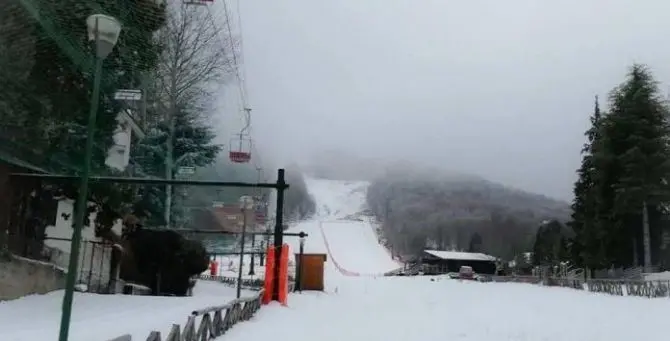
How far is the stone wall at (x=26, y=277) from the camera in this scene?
Answer: 1366 centimetres

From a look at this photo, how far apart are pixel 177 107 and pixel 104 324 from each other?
1917cm

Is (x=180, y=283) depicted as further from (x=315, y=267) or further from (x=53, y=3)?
(x=53, y=3)

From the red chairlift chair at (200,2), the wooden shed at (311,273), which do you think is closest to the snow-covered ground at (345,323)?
the red chairlift chair at (200,2)

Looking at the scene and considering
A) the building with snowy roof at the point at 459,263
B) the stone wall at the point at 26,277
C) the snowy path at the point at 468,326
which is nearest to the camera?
the snowy path at the point at 468,326

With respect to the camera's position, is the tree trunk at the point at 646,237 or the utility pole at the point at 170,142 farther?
the tree trunk at the point at 646,237

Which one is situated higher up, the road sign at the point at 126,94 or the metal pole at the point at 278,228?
the road sign at the point at 126,94

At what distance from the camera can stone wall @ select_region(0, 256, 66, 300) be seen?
44.8 ft

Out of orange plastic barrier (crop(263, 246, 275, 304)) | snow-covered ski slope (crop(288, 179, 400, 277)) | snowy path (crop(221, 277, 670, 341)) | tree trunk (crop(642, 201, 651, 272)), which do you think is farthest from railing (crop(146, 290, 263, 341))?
snow-covered ski slope (crop(288, 179, 400, 277))

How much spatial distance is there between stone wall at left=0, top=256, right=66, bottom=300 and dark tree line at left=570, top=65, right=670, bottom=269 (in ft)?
115

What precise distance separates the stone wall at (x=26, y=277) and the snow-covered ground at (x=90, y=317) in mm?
227

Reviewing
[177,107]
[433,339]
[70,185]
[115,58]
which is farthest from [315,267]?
[433,339]

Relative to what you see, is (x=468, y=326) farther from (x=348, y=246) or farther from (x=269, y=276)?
(x=348, y=246)

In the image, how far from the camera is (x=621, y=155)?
42.9m

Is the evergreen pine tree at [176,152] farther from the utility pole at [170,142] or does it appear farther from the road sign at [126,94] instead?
the road sign at [126,94]
